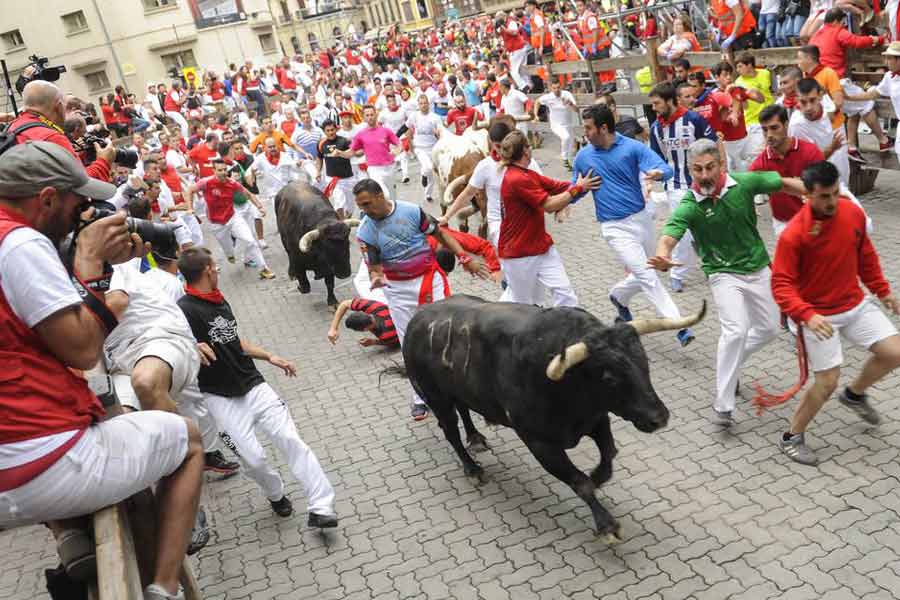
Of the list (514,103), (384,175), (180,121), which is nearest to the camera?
(384,175)

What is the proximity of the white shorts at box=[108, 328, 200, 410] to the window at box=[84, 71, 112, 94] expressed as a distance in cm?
5245

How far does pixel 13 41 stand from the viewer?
5028 cm

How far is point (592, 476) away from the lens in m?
5.42

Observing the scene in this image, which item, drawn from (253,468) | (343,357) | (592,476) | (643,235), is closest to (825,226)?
(592,476)

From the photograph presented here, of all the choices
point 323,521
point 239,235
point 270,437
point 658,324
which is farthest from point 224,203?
point 658,324

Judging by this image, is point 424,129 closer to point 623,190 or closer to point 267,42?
point 623,190

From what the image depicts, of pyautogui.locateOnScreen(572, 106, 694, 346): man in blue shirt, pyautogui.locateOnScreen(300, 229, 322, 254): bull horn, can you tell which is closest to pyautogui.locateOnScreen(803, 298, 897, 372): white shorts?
pyautogui.locateOnScreen(572, 106, 694, 346): man in blue shirt

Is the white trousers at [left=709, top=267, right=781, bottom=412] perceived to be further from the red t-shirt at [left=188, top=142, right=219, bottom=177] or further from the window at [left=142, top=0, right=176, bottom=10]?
the window at [left=142, top=0, right=176, bottom=10]

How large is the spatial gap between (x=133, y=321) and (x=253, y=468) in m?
1.69

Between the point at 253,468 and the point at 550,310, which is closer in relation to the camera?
the point at 550,310

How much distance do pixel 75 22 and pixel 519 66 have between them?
4025 cm

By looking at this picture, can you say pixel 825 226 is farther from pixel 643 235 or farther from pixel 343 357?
pixel 343 357

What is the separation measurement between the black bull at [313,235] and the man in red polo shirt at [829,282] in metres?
6.08

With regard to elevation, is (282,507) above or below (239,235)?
below
